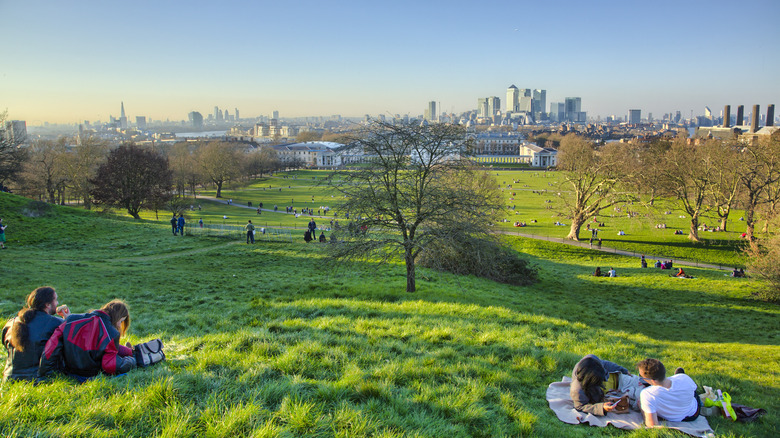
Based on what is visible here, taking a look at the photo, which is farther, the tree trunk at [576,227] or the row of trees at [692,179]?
the tree trunk at [576,227]

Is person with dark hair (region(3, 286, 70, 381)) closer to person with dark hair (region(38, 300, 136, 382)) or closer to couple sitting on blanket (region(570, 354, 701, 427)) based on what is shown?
person with dark hair (region(38, 300, 136, 382))

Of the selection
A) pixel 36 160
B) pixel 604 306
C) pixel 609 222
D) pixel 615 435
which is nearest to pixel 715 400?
pixel 615 435

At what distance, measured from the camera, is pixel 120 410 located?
3.74 meters

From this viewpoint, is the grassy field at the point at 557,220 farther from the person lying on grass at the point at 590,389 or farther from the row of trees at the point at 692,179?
the person lying on grass at the point at 590,389

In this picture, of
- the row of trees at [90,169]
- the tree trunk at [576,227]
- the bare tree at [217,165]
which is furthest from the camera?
the bare tree at [217,165]

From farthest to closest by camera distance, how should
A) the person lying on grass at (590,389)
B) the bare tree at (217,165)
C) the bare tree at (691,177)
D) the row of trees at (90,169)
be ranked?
the bare tree at (217,165)
the bare tree at (691,177)
the row of trees at (90,169)
the person lying on grass at (590,389)

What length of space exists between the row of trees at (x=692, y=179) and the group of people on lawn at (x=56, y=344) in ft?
125

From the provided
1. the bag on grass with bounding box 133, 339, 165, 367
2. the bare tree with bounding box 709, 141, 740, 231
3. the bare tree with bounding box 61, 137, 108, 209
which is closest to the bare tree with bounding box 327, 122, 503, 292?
the bag on grass with bounding box 133, 339, 165, 367

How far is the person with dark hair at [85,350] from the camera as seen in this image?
177 inches

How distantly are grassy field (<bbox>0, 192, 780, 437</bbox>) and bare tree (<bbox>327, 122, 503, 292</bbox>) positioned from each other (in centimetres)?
169

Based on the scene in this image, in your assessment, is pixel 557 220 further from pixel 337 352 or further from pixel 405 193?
pixel 337 352

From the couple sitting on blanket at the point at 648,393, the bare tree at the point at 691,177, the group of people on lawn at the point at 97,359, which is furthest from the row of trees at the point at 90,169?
the bare tree at the point at 691,177

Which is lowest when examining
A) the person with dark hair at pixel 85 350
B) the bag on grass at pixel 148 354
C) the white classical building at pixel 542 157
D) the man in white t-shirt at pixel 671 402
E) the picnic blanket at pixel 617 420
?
the picnic blanket at pixel 617 420

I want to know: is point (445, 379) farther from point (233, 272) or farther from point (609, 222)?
point (609, 222)
